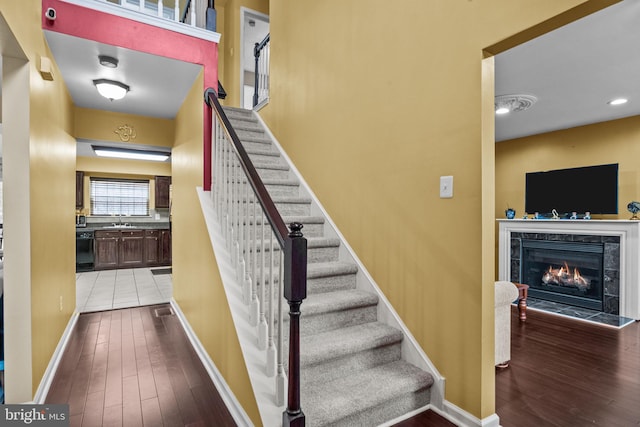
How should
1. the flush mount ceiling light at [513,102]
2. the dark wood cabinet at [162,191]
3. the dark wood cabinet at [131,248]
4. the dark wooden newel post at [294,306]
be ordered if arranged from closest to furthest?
the dark wooden newel post at [294,306]
the flush mount ceiling light at [513,102]
the dark wood cabinet at [131,248]
the dark wood cabinet at [162,191]

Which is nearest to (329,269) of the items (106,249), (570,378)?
(570,378)

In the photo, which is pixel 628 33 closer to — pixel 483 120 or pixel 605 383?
pixel 483 120

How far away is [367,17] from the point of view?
8.83ft

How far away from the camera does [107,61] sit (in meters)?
3.04

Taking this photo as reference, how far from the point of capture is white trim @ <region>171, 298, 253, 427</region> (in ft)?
6.48

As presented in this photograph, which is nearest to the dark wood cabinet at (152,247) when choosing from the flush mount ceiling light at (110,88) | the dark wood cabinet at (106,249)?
the dark wood cabinet at (106,249)

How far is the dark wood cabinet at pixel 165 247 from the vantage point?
8.11 m

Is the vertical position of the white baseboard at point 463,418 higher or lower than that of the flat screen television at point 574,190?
lower

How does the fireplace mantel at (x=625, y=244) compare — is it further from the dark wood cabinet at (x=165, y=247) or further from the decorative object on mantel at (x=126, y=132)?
the dark wood cabinet at (x=165, y=247)

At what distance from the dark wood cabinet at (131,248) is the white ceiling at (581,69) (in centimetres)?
757

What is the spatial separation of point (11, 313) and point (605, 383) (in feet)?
13.3

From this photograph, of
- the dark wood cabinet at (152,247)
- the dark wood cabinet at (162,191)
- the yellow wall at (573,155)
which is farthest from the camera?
the dark wood cabinet at (162,191)

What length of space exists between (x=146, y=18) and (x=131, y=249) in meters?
6.13

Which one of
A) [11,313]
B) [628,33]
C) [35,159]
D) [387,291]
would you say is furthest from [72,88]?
[628,33]
